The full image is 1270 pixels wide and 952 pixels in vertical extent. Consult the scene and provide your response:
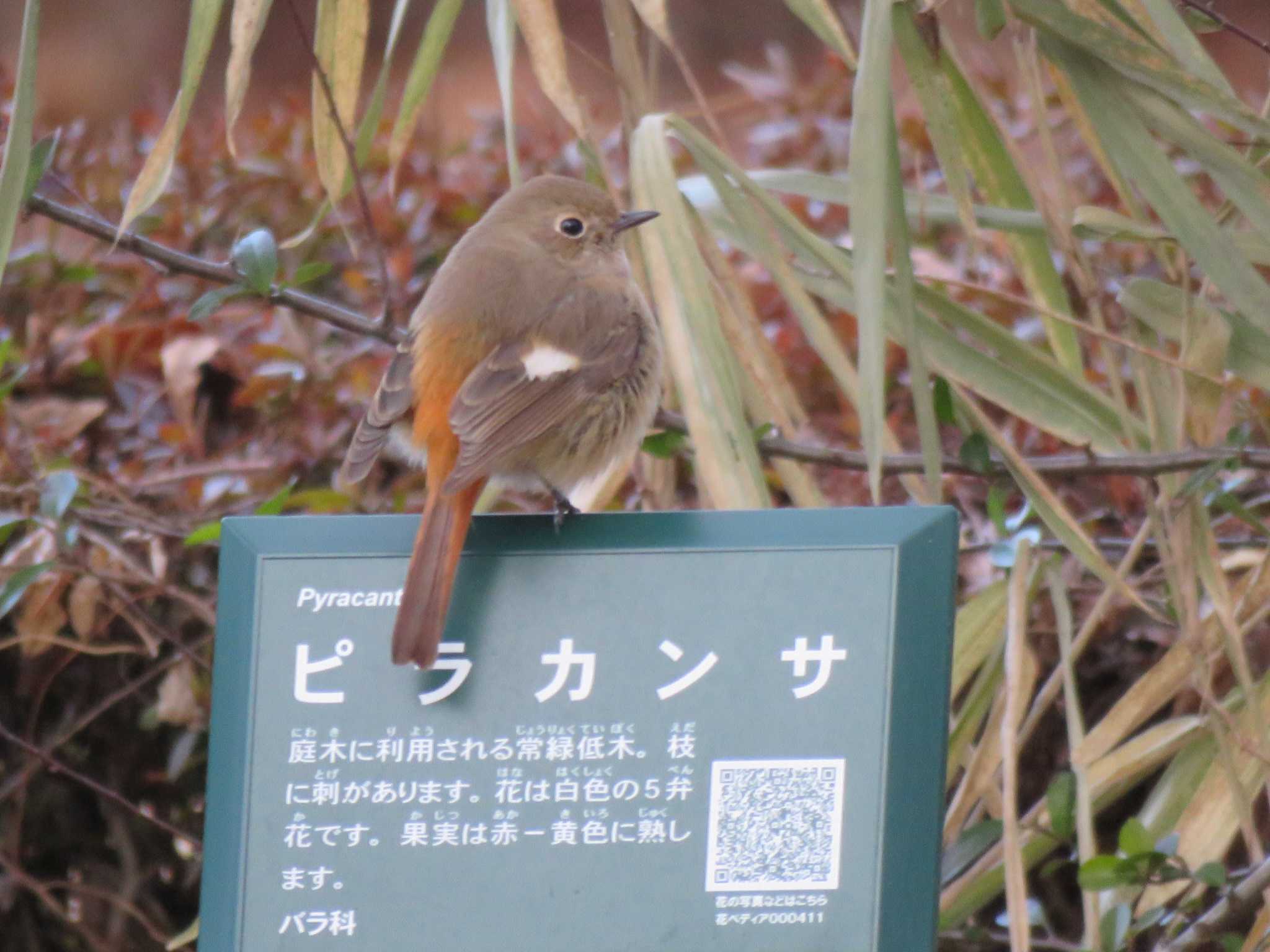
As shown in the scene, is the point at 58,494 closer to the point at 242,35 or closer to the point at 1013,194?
the point at 242,35

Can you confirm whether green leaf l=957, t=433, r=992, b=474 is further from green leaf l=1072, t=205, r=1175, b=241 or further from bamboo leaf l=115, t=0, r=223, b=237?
bamboo leaf l=115, t=0, r=223, b=237

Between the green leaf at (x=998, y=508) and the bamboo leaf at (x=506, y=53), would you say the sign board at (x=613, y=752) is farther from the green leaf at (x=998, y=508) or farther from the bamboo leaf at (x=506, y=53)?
the bamboo leaf at (x=506, y=53)

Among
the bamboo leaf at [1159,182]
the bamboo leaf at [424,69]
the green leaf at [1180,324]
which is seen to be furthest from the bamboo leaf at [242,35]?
the green leaf at [1180,324]

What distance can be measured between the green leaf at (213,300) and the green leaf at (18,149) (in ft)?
1.13

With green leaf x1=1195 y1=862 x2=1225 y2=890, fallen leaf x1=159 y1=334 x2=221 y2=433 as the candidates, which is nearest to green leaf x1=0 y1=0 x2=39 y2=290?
fallen leaf x1=159 y1=334 x2=221 y2=433

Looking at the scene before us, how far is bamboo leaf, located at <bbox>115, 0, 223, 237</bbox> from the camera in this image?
111 inches

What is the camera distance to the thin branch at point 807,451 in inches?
115

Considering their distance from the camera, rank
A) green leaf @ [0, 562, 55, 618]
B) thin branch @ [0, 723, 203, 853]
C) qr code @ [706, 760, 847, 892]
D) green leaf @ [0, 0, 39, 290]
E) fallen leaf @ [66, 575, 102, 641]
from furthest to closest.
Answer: fallen leaf @ [66, 575, 102, 641]
thin branch @ [0, 723, 203, 853]
green leaf @ [0, 562, 55, 618]
green leaf @ [0, 0, 39, 290]
qr code @ [706, 760, 847, 892]

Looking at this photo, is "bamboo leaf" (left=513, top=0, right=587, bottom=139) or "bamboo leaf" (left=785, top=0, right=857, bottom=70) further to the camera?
"bamboo leaf" (left=513, top=0, right=587, bottom=139)

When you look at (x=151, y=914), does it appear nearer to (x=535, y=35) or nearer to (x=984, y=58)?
(x=535, y=35)

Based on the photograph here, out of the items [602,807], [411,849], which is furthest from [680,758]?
[411,849]

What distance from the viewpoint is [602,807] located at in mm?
2283

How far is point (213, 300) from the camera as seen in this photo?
116 inches

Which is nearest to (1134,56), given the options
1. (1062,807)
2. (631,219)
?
(631,219)
